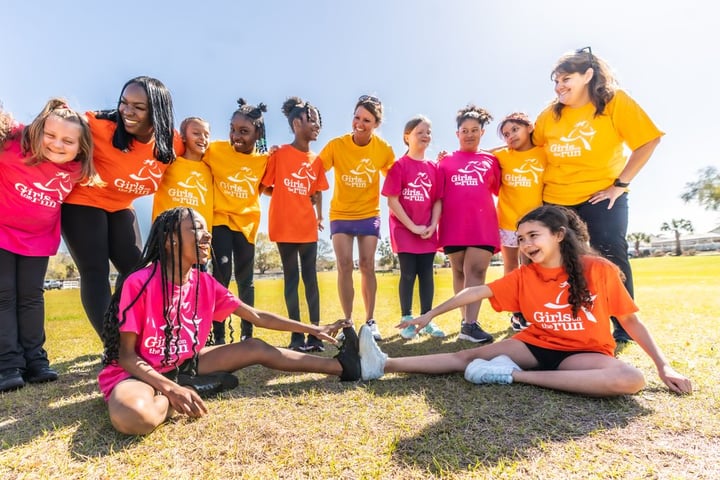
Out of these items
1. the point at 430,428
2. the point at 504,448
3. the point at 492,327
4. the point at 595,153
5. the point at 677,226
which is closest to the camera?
the point at 504,448

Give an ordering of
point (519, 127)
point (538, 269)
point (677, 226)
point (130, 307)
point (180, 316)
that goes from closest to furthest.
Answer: point (130, 307)
point (180, 316)
point (538, 269)
point (519, 127)
point (677, 226)

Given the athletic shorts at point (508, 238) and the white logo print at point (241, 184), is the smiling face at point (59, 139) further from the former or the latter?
the athletic shorts at point (508, 238)

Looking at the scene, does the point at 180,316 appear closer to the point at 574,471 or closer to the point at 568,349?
the point at 574,471

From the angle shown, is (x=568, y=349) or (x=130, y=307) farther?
(x=568, y=349)

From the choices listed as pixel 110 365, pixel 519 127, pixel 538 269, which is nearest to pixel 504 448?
pixel 538 269

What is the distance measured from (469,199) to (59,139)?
12.4 feet

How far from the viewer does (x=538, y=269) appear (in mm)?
3023

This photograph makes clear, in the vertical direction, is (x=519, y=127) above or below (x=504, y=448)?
above

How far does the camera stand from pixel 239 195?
4.23 m

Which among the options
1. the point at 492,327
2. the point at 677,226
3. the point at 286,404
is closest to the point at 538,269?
the point at 286,404

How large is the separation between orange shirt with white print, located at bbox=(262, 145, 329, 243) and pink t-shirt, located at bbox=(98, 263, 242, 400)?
1430 millimetres

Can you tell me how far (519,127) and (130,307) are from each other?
4.02m

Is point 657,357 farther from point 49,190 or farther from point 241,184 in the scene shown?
point 49,190

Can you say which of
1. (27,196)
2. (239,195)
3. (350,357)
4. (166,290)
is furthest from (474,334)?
(27,196)
